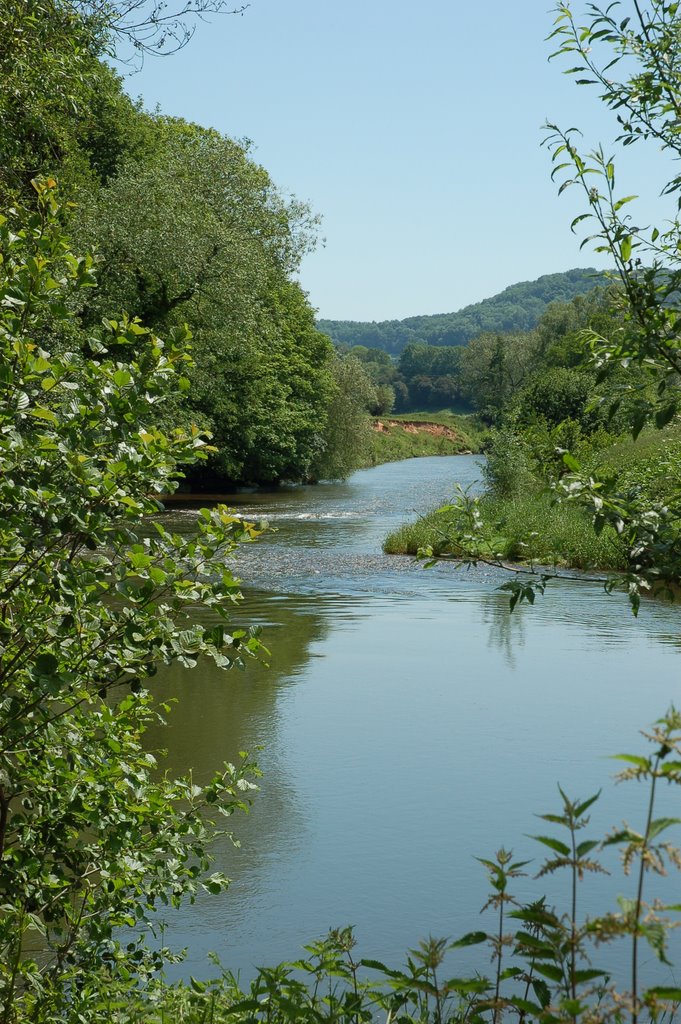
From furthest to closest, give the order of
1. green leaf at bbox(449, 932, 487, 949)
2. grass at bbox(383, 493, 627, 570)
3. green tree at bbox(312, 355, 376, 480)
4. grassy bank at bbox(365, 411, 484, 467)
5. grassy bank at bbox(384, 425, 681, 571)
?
grassy bank at bbox(365, 411, 484, 467), green tree at bbox(312, 355, 376, 480), grass at bbox(383, 493, 627, 570), grassy bank at bbox(384, 425, 681, 571), green leaf at bbox(449, 932, 487, 949)

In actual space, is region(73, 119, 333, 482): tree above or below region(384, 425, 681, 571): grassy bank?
above

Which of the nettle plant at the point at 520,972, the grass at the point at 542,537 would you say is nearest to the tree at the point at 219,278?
the grass at the point at 542,537

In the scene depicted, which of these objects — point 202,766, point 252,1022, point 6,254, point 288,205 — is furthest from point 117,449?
point 288,205

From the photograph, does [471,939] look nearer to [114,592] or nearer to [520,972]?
[520,972]

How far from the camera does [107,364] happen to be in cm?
322

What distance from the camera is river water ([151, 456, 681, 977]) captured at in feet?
19.2

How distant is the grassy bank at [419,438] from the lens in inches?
2721

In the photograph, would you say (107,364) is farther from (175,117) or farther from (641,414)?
(175,117)

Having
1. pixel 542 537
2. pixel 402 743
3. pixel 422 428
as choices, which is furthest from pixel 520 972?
pixel 422 428

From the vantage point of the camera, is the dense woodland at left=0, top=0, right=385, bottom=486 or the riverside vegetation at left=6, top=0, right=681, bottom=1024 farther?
the dense woodland at left=0, top=0, right=385, bottom=486

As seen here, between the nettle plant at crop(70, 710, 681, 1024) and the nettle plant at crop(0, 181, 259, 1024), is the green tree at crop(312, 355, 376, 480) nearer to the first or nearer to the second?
the nettle plant at crop(70, 710, 681, 1024)

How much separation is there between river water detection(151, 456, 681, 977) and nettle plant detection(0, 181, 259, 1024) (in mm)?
1728

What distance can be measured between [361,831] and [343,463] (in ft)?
132

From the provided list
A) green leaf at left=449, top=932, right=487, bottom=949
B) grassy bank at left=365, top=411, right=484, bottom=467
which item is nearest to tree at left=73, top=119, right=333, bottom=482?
green leaf at left=449, top=932, right=487, bottom=949
